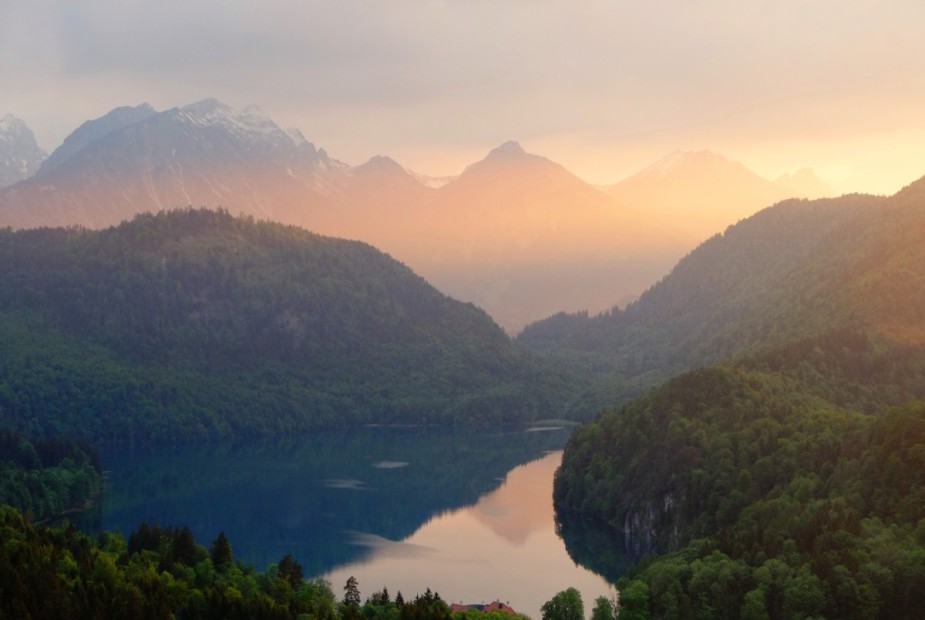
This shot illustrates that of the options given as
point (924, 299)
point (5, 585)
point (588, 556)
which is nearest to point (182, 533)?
point (5, 585)

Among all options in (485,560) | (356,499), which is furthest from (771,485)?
(356,499)

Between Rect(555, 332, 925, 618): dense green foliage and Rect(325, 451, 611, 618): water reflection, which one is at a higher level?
Rect(555, 332, 925, 618): dense green foliage

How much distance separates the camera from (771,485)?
319ft

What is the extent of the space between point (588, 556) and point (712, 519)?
12.5 metres

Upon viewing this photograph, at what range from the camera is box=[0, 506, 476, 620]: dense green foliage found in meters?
61.9

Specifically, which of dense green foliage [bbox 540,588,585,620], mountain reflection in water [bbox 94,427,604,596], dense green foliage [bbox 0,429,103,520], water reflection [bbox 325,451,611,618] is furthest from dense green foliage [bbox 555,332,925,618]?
dense green foliage [bbox 0,429,103,520]

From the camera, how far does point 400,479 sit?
152375 mm

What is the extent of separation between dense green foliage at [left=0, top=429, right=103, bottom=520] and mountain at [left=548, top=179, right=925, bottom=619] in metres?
43.2

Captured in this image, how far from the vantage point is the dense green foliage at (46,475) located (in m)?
118

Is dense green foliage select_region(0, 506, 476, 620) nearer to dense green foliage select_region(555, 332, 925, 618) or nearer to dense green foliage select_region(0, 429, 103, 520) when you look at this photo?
dense green foliage select_region(555, 332, 925, 618)

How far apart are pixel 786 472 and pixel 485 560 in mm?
23801

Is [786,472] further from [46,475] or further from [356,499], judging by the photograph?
[46,475]

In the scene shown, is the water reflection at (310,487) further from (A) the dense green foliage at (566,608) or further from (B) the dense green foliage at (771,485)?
(A) the dense green foliage at (566,608)

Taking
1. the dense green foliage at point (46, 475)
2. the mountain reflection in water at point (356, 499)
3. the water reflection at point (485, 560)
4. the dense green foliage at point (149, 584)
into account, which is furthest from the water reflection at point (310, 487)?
the dense green foliage at point (149, 584)
